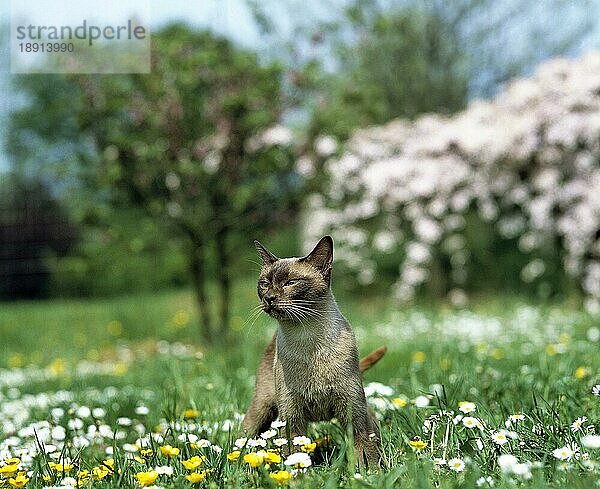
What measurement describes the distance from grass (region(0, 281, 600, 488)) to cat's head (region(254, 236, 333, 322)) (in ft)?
1.53

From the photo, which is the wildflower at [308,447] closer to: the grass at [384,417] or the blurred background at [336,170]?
the grass at [384,417]

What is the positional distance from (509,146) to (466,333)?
2.57 metres

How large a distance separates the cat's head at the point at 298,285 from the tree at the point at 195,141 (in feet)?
13.1

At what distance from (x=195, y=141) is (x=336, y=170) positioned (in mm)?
2555

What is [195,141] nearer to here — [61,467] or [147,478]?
[61,467]

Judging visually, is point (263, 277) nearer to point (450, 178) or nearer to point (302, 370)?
point (302, 370)

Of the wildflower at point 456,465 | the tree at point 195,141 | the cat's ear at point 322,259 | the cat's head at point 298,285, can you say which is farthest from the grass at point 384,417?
the tree at point 195,141

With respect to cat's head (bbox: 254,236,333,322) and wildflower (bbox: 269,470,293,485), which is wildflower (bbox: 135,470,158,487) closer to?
wildflower (bbox: 269,470,293,485)

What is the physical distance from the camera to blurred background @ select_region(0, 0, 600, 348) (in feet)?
22.5

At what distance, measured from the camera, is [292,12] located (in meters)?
11.3

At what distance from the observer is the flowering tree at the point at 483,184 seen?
25.8 ft

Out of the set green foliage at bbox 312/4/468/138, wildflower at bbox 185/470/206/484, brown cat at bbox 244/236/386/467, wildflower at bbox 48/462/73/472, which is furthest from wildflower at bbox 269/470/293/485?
green foliage at bbox 312/4/468/138

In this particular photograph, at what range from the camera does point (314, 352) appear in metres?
2.49

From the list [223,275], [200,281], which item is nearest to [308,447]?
[223,275]
